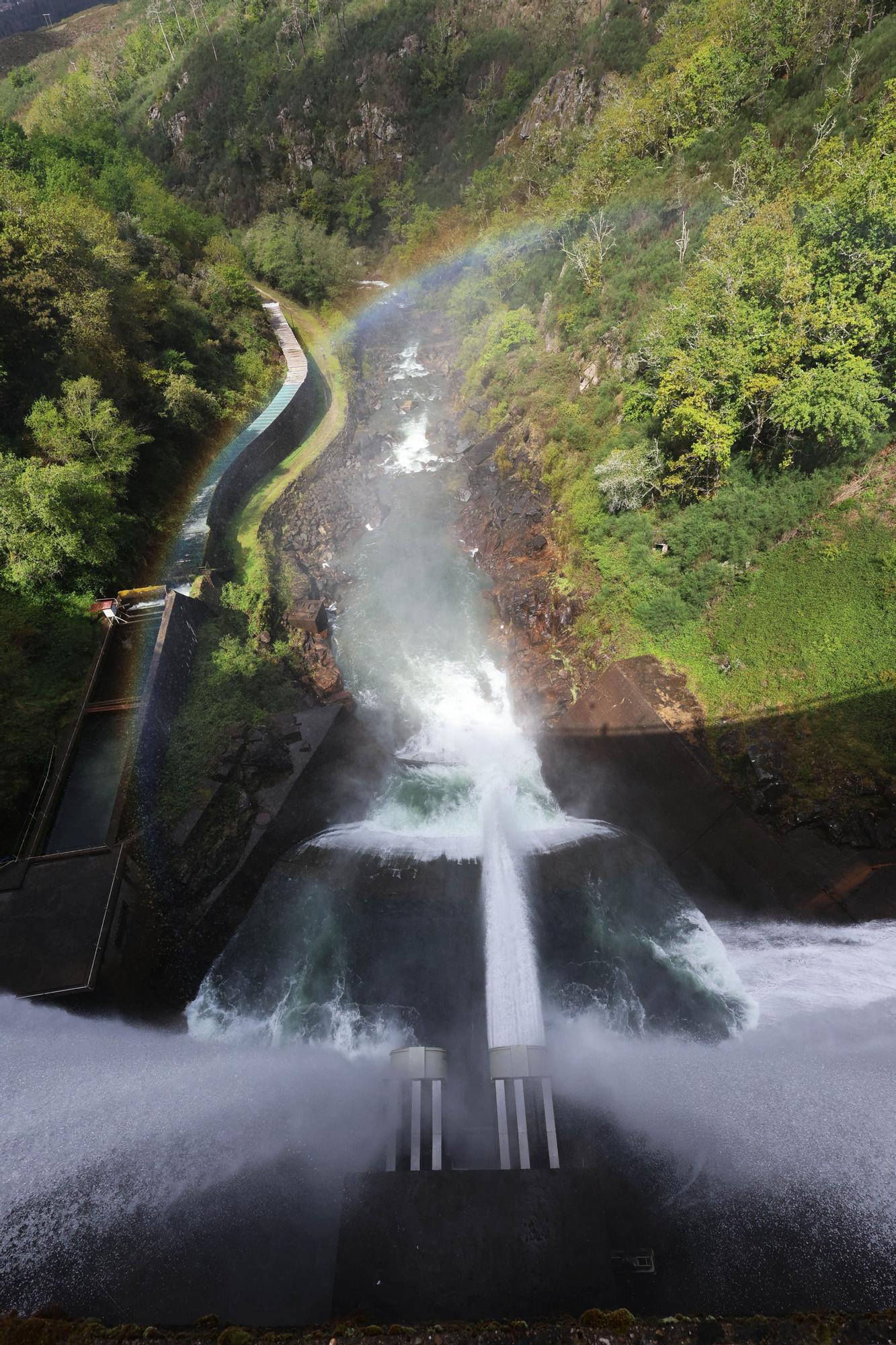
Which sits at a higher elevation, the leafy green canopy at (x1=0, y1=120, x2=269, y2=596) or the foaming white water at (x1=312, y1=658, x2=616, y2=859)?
the leafy green canopy at (x1=0, y1=120, x2=269, y2=596)

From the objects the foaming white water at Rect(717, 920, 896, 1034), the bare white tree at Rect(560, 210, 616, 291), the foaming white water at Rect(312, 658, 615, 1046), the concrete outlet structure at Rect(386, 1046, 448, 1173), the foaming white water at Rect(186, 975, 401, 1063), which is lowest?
→ the concrete outlet structure at Rect(386, 1046, 448, 1173)

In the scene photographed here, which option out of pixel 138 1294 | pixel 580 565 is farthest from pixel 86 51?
pixel 138 1294

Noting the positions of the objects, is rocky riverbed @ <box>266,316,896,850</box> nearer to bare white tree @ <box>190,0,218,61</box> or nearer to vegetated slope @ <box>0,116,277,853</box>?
vegetated slope @ <box>0,116,277,853</box>

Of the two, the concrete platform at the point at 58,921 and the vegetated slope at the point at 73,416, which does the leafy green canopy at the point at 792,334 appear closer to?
the vegetated slope at the point at 73,416

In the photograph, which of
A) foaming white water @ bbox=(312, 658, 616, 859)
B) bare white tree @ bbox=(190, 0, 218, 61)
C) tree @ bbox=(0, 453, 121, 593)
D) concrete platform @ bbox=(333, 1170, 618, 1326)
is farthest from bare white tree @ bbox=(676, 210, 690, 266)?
bare white tree @ bbox=(190, 0, 218, 61)

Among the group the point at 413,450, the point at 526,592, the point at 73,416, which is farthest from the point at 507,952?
the point at 413,450

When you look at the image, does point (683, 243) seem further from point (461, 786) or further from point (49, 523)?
point (49, 523)

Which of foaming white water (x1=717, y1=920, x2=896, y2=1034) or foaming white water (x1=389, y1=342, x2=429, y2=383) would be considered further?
foaming white water (x1=389, y1=342, x2=429, y2=383)
